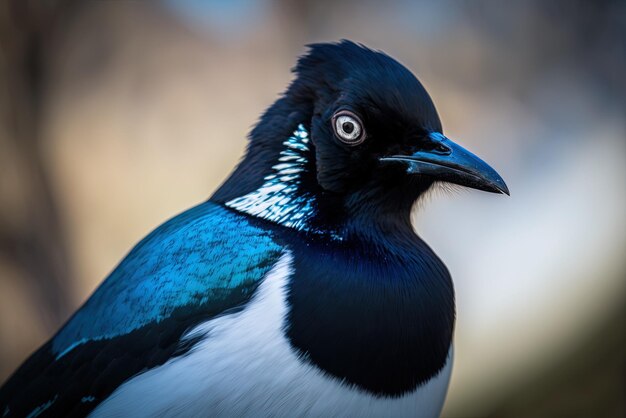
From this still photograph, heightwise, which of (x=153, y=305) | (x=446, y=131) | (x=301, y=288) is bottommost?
(x=153, y=305)

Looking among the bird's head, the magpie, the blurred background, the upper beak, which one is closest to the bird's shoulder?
the magpie

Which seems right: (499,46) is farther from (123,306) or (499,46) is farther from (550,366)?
(123,306)

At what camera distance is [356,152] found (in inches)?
99.0

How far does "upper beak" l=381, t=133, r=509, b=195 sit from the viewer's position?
244cm

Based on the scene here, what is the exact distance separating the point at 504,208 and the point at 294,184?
10.5ft

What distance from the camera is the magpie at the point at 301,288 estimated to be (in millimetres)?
2266

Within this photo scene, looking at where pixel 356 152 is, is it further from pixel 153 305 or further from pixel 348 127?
pixel 153 305

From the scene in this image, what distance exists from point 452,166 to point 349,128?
1.22 ft

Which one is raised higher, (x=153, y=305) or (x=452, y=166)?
(x=452, y=166)

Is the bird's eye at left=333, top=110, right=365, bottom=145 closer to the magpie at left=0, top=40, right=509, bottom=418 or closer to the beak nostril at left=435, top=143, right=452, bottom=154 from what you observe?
the magpie at left=0, top=40, right=509, bottom=418

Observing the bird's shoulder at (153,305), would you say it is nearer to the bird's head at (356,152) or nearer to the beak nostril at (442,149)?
the bird's head at (356,152)

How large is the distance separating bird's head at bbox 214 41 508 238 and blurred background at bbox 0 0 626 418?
9.38 ft

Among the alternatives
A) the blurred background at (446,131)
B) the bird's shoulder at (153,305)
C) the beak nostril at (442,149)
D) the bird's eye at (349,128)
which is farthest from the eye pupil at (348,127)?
the blurred background at (446,131)

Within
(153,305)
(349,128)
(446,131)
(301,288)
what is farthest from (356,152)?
(446,131)
